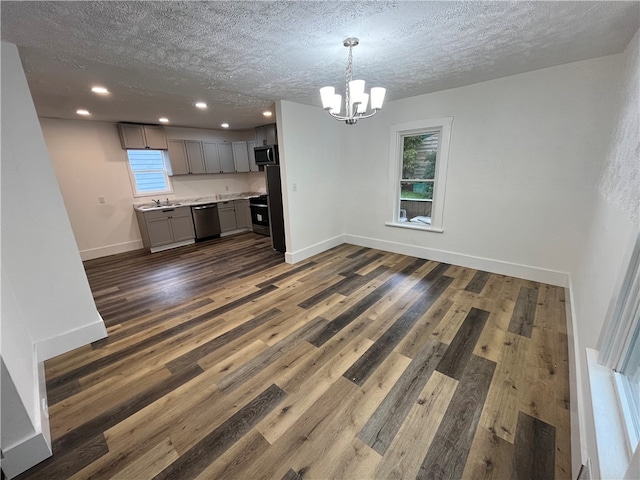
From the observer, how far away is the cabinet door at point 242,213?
5986 millimetres

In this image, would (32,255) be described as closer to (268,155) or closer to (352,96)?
(352,96)

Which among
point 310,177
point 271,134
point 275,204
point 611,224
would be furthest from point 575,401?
point 271,134

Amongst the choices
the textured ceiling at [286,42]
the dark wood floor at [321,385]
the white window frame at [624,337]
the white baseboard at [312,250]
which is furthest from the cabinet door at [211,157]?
the white window frame at [624,337]

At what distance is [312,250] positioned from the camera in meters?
4.33

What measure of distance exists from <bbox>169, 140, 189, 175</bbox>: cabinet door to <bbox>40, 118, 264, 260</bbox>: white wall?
0.23 meters

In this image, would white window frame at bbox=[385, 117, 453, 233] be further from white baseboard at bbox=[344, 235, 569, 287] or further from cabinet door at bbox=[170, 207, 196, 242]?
cabinet door at bbox=[170, 207, 196, 242]

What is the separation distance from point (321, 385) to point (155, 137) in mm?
5416

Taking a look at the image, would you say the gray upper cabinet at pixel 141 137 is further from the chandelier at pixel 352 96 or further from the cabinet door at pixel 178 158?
the chandelier at pixel 352 96

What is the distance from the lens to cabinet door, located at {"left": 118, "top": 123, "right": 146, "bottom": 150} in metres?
4.57

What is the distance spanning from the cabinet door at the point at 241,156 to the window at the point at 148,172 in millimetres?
1471

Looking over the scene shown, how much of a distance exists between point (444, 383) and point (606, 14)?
2.64 m

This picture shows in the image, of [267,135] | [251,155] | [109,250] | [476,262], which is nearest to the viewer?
[476,262]

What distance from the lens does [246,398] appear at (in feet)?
5.50

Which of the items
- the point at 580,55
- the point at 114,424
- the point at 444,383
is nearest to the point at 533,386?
the point at 444,383
